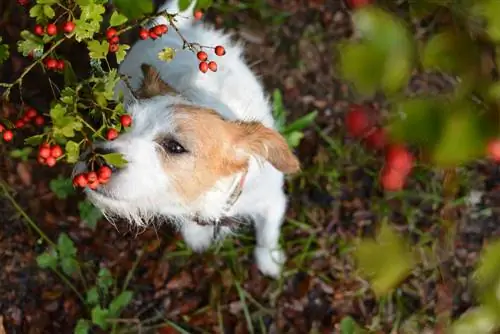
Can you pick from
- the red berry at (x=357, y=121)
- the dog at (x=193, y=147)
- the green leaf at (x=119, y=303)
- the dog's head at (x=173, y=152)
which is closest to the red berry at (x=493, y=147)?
the dog at (x=193, y=147)

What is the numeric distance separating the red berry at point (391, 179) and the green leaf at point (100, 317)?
5.13ft

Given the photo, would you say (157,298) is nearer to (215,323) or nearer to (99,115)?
(215,323)

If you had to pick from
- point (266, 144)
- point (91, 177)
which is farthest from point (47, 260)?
point (91, 177)

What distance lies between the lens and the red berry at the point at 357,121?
11.0ft

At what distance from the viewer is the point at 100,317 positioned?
3.16m

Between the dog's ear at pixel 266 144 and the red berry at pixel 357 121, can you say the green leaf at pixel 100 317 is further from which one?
the red berry at pixel 357 121

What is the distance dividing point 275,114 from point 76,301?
142 cm

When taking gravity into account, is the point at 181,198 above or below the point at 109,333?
above

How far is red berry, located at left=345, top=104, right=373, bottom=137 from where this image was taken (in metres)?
3.35

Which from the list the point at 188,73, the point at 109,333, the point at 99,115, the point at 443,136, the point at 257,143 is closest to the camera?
the point at 443,136

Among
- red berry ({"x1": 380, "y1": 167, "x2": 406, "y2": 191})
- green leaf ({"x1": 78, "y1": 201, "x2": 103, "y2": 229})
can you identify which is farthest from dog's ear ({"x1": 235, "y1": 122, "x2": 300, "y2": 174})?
green leaf ({"x1": 78, "y1": 201, "x2": 103, "y2": 229})

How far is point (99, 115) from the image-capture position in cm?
167

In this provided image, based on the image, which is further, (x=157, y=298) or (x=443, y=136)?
(x=157, y=298)

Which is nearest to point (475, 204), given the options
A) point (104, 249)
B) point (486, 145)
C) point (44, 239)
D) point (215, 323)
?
point (215, 323)
